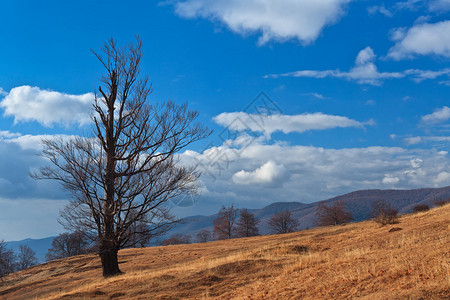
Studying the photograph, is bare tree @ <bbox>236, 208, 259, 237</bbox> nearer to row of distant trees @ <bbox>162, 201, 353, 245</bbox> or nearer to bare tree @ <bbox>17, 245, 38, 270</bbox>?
row of distant trees @ <bbox>162, 201, 353, 245</bbox>

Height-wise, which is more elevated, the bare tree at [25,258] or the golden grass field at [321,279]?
the golden grass field at [321,279]

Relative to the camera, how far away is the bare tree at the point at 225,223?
83438mm

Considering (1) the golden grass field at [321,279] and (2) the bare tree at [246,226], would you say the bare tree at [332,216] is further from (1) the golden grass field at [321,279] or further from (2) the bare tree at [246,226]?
(1) the golden grass field at [321,279]

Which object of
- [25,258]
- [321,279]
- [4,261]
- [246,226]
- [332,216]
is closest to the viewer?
[321,279]

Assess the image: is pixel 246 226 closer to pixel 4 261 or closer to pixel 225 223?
pixel 225 223

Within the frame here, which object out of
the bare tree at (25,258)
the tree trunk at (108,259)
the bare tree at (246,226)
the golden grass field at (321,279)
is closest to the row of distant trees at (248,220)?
the bare tree at (246,226)

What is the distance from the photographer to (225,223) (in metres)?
83.8

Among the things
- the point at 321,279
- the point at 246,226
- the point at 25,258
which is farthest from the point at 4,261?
the point at 246,226

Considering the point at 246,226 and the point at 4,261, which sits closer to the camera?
the point at 4,261

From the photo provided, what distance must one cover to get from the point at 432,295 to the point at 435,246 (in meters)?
5.55

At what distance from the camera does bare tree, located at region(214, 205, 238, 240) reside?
274ft

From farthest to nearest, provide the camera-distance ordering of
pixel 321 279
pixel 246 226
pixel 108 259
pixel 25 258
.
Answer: pixel 25 258 → pixel 246 226 → pixel 108 259 → pixel 321 279

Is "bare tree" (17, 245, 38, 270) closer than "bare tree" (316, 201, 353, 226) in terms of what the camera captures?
Yes

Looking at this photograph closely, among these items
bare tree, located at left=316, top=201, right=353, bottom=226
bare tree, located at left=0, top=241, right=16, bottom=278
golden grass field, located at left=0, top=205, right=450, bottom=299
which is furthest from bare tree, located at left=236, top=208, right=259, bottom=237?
golden grass field, located at left=0, top=205, right=450, bottom=299
